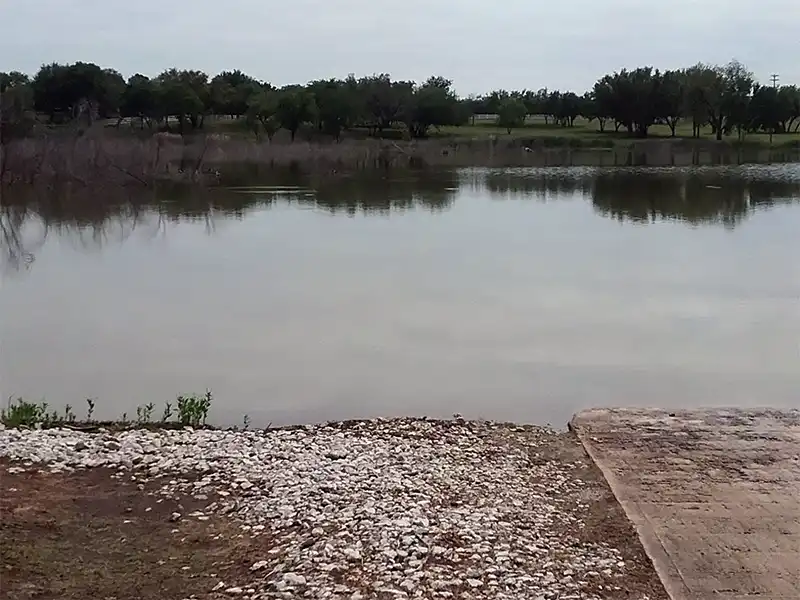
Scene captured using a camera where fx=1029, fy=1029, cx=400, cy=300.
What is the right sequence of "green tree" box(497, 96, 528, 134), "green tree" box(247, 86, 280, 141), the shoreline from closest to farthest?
the shoreline < "green tree" box(247, 86, 280, 141) < "green tree" box(497, 96, 528, 134)

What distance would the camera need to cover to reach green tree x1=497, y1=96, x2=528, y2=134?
48.2m

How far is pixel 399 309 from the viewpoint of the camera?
995 cm

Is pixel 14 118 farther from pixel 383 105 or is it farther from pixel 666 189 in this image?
pixel 383 105

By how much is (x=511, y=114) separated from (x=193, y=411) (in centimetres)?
4348

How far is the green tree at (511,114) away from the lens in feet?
158

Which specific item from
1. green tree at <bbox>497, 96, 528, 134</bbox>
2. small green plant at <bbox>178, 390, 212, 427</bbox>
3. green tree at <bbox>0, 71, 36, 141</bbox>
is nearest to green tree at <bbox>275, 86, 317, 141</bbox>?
green tree at <bbox>497, 96, 528, 134</bbox>

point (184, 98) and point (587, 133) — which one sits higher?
point (184, 98)

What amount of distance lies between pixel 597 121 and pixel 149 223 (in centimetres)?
4180

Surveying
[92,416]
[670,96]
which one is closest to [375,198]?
[92,416]

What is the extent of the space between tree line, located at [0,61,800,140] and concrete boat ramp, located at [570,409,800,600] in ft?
92.8

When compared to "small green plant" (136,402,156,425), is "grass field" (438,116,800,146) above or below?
above

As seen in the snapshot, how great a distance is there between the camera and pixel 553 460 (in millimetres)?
5102

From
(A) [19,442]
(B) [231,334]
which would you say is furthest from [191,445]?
(B) [231,334]

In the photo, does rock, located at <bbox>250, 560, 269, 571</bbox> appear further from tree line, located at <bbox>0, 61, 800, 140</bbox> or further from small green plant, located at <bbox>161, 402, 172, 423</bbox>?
tree line, located at <bbox>0, 61, 800, 140</bbox>
